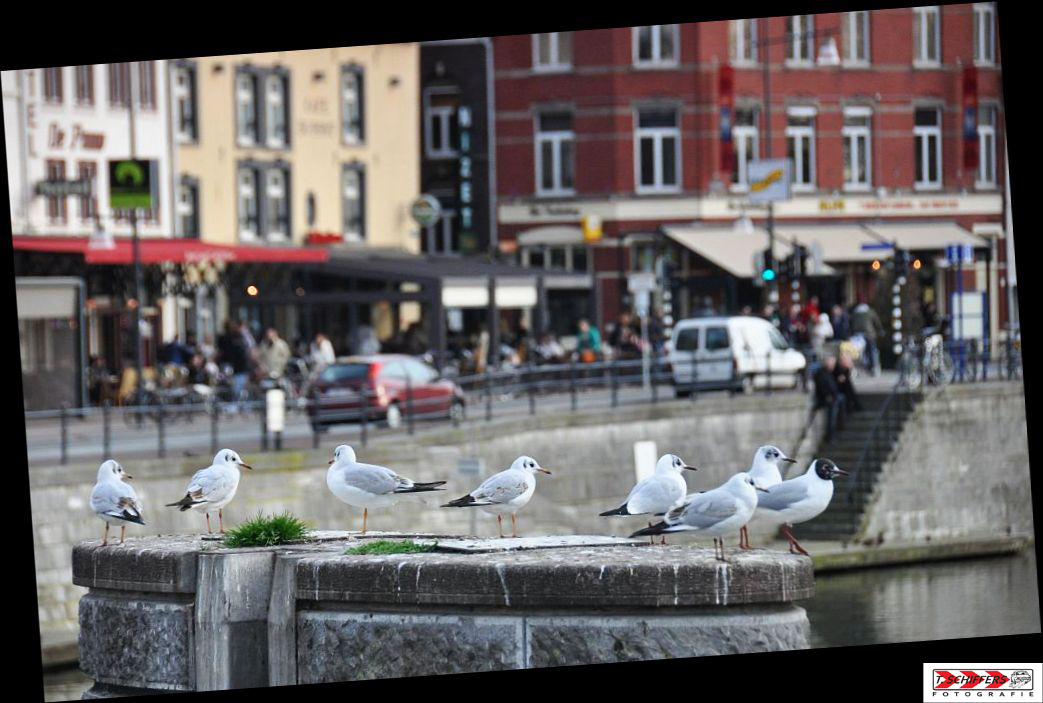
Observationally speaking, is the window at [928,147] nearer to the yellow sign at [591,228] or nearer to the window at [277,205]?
the yellow sign at [591,228]

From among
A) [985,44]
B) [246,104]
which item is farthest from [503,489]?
[246,104]

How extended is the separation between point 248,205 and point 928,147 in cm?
1502

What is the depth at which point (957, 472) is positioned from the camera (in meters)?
37.9

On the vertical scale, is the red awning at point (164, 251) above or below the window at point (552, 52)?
below

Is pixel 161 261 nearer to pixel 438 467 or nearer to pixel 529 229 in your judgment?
pixel 438 467

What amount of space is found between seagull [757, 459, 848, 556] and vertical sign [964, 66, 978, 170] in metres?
31.3

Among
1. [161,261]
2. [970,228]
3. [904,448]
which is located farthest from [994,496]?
[161,261]

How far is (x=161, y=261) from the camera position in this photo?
38.8m

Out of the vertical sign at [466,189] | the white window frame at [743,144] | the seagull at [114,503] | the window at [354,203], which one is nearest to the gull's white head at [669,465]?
the seagull at [114,503]

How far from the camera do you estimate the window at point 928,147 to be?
44875 millimetres

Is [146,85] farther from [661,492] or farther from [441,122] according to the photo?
[661,492]

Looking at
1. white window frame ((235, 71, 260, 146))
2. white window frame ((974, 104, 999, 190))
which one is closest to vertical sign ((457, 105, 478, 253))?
white window frame ((235, 71, 260, 146))

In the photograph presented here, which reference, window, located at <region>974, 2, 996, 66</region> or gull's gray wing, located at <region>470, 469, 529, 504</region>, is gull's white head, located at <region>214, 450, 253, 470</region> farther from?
window, located at <region>974, 2, 996, 66</region>

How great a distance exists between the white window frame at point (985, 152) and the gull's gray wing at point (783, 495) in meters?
27.5
